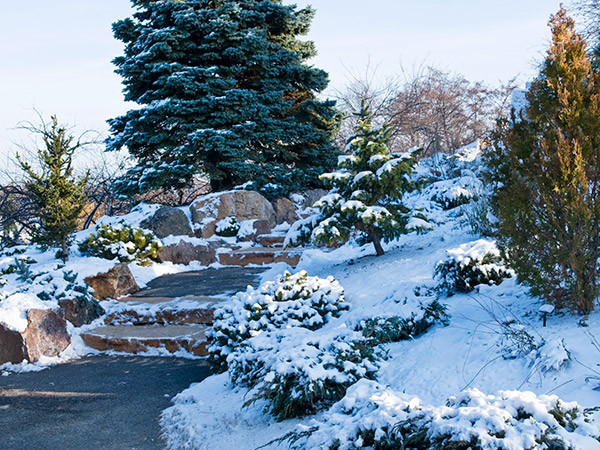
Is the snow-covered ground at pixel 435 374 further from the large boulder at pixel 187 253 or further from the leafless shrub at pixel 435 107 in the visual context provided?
the leafless shrub at pixel 435 107

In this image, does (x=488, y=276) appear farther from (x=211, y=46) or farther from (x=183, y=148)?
(x=211, y=46)

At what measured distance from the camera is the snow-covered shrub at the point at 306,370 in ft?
10.9

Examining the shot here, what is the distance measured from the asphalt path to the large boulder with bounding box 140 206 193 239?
6.03m

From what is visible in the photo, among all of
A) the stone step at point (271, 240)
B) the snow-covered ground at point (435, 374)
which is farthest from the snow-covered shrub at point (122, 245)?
the snow-covered ground at point (435, 374)

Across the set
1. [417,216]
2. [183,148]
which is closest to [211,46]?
[183,148]

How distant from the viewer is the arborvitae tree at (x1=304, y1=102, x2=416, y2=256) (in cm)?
707

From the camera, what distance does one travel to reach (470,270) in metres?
5.08

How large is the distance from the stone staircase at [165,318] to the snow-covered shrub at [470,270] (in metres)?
3.11

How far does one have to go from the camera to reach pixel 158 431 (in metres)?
3.96

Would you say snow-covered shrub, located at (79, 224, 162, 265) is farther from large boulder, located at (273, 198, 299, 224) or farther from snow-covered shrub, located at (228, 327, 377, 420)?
snow-covered shrub, located at (228, 327, 377, 420)

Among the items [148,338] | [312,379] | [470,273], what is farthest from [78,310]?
[470,273]

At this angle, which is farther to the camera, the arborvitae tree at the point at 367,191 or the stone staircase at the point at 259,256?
the stone staircase at the point at 259,256

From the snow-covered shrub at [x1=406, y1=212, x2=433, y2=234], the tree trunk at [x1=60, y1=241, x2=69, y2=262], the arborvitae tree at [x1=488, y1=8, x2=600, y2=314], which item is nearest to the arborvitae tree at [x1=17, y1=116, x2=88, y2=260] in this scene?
the tree trunk at [x1=60, y1=241, x2=69, y2=262]

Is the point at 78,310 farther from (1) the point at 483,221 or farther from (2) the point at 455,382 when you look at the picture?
(1) the point at 483,221
